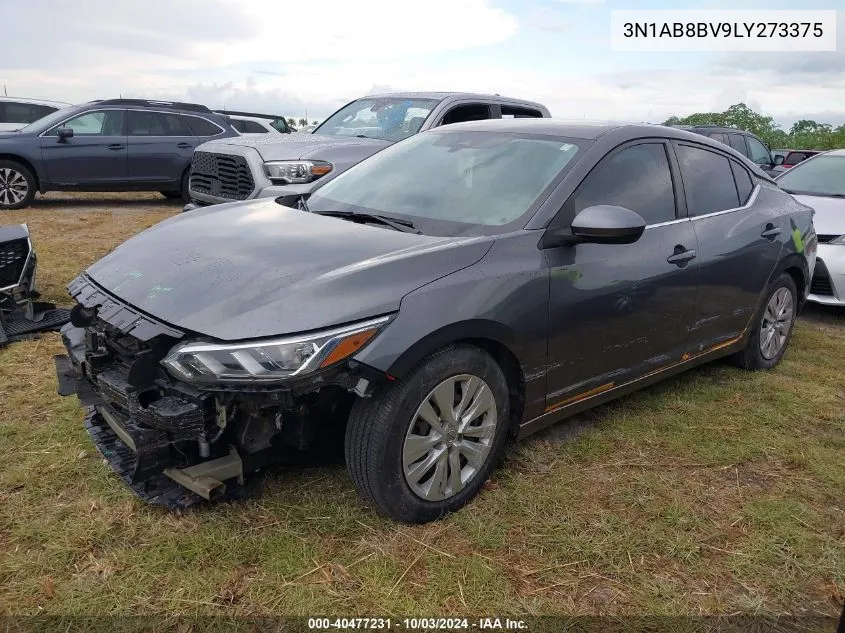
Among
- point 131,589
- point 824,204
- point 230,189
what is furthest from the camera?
point 230,189

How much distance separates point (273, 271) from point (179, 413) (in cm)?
64

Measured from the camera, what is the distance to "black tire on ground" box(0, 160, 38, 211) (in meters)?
10.5

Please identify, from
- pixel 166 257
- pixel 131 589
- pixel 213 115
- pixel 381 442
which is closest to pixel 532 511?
pixel 381 442

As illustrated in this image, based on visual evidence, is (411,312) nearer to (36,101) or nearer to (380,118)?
(380,118)

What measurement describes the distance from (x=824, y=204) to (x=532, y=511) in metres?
5.49

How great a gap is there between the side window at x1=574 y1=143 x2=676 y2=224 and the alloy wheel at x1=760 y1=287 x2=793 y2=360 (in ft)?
4.57

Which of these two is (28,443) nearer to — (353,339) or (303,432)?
(303,432)

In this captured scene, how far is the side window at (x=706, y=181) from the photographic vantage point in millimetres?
4031

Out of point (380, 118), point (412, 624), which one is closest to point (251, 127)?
point (380, 118)

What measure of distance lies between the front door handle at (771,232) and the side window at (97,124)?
32.6 feet

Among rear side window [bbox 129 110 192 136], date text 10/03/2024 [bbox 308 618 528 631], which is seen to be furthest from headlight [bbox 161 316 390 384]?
rear side window [bbox 129 110 192 136]

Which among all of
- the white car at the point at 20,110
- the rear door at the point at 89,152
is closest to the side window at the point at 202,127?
the rear door at the point at 89,152

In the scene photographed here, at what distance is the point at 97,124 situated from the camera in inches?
440

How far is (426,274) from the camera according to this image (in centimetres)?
281
